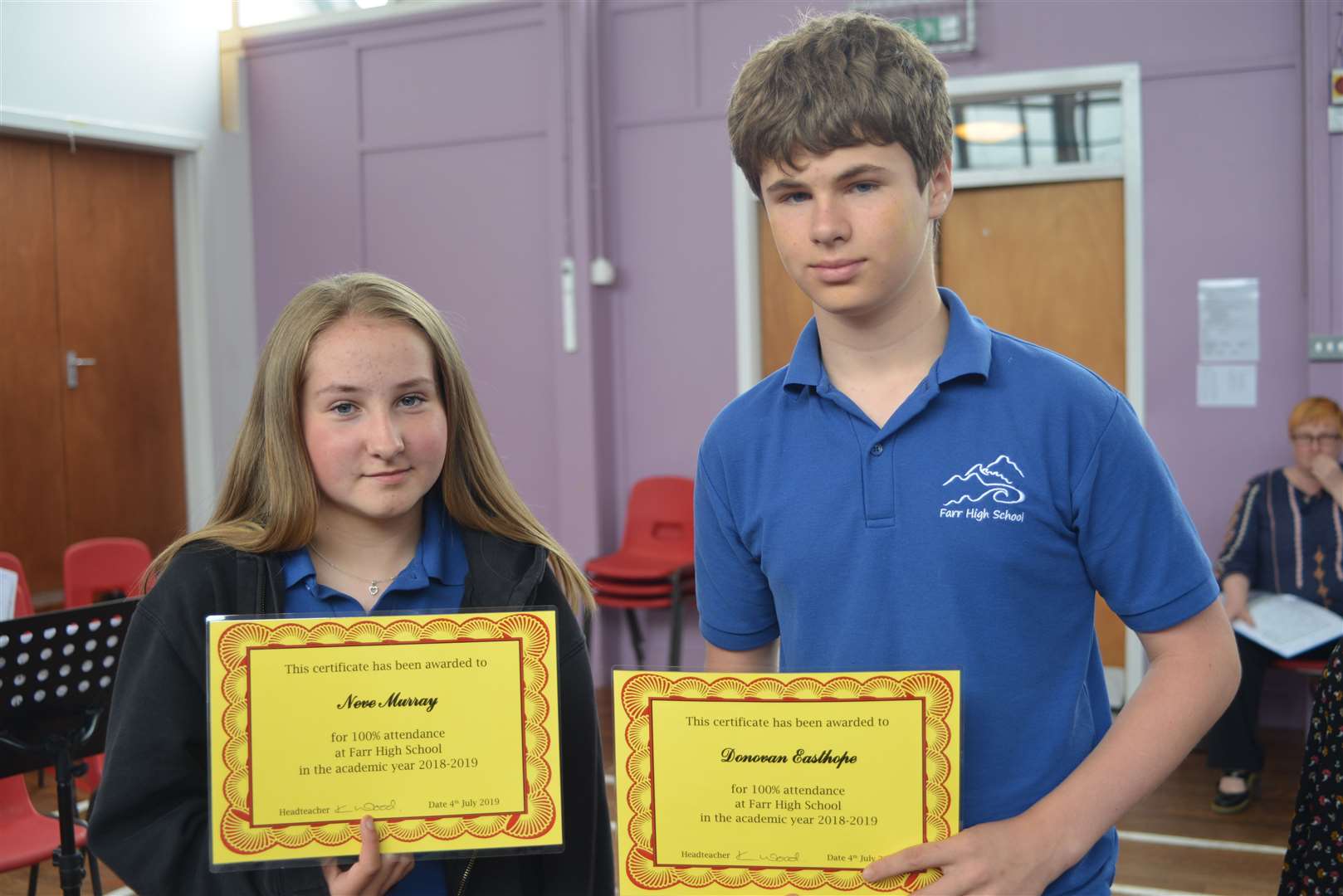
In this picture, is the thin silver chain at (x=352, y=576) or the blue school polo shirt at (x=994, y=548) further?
the thin silver chain at (x=352, y=576)

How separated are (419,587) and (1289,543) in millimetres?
4147

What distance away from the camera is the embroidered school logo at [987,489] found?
128cm

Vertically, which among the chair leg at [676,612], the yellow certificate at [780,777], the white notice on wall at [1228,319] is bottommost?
the chair leg at [676,612]

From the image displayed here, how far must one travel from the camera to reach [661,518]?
611cm

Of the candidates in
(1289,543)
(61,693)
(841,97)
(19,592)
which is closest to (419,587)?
(841,97)

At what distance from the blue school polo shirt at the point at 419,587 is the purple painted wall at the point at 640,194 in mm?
4438

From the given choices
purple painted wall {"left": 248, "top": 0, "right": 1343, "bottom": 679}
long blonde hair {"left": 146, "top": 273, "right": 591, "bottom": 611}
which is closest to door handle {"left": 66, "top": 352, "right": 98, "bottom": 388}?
purple painted wall {"left": 248, "top": 0, "right": 1343, "bottom": 679}

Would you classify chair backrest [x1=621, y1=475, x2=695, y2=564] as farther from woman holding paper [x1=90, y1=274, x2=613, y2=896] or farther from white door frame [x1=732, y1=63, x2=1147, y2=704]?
woman holding paper [x1=90, y1=274, x2=613, y2=896]

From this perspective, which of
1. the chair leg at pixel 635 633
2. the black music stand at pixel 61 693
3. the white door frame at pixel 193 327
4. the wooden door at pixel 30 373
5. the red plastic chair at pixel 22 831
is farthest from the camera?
the white door frame at pixel 193 327

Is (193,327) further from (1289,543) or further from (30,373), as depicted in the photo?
(1289,543)

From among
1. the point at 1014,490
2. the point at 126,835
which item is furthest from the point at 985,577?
the point at 126,835

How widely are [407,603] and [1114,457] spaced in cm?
90

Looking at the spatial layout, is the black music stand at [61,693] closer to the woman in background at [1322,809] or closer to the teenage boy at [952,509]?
the teenage boy at [952,509]

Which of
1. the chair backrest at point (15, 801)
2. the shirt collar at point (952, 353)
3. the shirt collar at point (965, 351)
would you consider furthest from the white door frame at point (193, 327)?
the shirt collar at point (965, 351)
